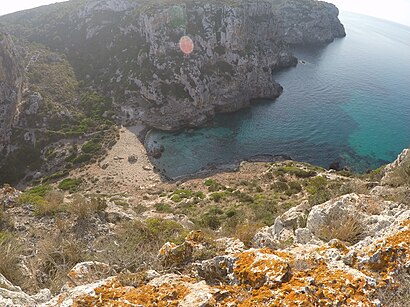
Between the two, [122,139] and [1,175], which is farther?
[122,139]

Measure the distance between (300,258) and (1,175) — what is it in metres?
52.5

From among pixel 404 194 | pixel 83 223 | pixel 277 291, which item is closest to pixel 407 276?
pixel 277 291

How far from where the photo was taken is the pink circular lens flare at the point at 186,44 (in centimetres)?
7256

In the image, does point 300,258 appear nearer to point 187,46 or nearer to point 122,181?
point 122,181

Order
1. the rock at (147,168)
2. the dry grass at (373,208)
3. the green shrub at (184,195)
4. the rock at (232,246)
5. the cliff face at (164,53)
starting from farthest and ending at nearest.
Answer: the cliff face at (164,53) → the rock at (147,168) → the green shrub at (184,195) → the dry grass at (373,208) → the rock at (232,246)

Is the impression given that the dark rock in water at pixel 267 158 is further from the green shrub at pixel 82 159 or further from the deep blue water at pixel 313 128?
the green shrub at pixel 82 159

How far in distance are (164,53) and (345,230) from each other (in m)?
70.0

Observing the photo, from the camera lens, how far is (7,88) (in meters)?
50.8

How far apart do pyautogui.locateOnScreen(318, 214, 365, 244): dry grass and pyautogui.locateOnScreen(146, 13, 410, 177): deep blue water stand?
1615 inches

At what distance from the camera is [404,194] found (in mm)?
10375

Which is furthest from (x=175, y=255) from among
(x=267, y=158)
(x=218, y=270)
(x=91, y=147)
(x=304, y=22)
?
(x=304, y=22)

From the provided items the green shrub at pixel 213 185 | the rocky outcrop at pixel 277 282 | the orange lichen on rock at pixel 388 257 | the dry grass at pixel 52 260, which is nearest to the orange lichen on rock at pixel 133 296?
the rocky outcrop at pixel 277 282

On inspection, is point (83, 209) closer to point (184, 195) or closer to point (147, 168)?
point (184, 195)

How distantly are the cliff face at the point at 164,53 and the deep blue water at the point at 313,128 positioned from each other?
5931 millimetres
